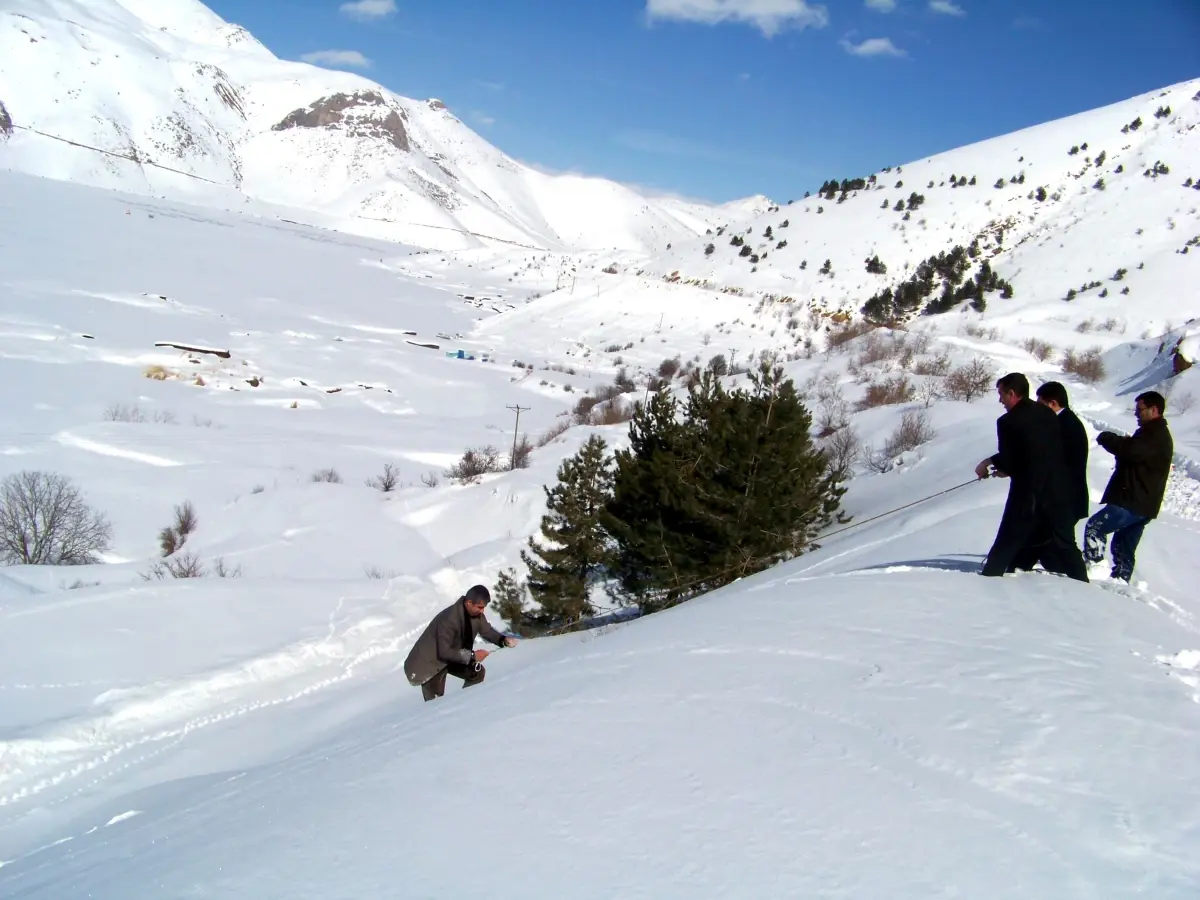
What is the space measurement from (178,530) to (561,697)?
1853 centimetres

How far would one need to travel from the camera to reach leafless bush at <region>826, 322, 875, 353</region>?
32188 millimetres

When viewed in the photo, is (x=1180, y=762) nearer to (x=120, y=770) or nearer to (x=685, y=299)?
(x=120, y=770)

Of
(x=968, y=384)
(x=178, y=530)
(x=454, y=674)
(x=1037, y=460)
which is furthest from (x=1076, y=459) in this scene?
(x=178, y=530)

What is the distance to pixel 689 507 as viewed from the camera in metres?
12.5

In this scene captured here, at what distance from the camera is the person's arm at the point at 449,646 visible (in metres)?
7.31

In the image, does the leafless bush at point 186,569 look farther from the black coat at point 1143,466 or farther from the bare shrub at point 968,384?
the bare shrub at point 968,384

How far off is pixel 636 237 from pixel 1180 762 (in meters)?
159

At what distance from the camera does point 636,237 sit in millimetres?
156125

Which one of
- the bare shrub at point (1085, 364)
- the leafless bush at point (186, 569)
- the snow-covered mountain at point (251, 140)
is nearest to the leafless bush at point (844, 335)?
the bare shrub at point (1085, 364)

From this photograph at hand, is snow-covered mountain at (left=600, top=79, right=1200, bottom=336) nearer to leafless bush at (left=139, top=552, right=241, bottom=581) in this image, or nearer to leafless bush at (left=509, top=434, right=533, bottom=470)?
leafless bush at (left=509, top=434, right=533, bottom=470)

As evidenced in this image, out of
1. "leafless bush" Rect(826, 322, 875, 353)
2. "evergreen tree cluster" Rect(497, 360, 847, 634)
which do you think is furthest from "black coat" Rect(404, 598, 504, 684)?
"leafless bush" Rect(826, 322, 875, 353)

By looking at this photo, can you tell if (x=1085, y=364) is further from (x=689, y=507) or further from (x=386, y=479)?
(x=386, y=479)

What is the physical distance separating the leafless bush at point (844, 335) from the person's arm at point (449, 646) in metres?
26.7

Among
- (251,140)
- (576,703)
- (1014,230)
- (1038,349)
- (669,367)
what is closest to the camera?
(576,703)
